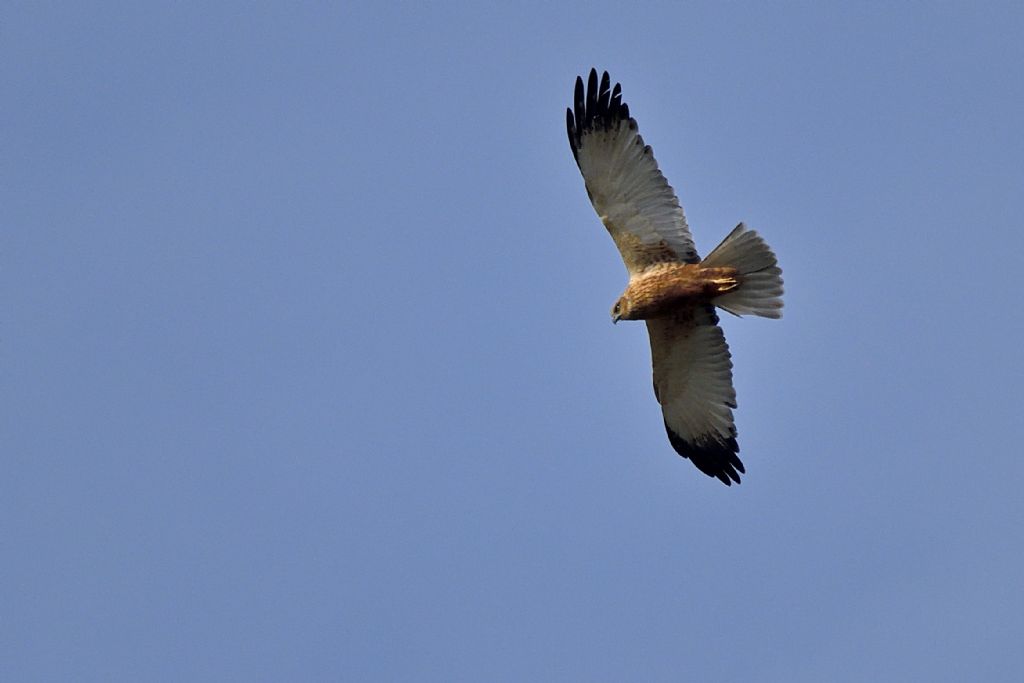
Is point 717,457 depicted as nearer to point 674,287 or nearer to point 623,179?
point 674,287

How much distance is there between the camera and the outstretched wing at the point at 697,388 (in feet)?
57.4

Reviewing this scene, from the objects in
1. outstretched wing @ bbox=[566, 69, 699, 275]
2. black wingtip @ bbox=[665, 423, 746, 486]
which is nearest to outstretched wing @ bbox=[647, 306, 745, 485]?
black wingtip @ bbox=[665, 423, 746, 486]

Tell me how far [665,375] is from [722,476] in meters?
1.11

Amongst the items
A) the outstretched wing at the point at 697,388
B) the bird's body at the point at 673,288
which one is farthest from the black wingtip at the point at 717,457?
the bird's body at the point at 673,288

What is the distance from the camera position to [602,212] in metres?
17.3

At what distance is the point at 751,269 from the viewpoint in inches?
669

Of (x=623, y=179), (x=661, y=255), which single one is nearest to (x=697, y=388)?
(x=661, y=255)

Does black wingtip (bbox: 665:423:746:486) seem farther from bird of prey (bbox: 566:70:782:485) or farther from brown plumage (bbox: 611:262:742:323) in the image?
brown plumage (bbox: 611:262:742:323)

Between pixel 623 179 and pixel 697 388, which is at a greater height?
pixel 623 179

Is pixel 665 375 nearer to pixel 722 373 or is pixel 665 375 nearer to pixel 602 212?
pixel 722 373

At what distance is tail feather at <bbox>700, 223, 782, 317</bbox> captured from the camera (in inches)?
667

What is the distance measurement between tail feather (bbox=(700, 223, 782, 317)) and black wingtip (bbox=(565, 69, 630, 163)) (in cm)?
148

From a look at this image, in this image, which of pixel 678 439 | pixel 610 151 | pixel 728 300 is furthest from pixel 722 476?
pixel 610 151

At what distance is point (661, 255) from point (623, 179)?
30.7 inches
